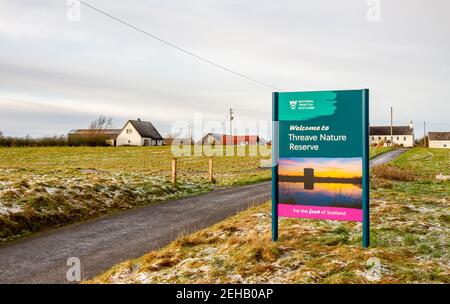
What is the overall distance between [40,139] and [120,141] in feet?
102

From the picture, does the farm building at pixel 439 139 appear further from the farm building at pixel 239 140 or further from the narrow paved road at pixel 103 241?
the narrow paved road at pixel 103 241

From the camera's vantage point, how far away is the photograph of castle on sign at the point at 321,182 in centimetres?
707

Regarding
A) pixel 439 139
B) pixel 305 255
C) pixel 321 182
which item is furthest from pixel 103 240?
pixel 439 139

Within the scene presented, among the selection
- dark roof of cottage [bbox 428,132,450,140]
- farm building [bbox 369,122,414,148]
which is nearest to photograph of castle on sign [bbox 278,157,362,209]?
farm building [bbox 369,122,414,148]

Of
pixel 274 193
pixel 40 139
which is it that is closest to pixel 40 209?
pixel 274 193

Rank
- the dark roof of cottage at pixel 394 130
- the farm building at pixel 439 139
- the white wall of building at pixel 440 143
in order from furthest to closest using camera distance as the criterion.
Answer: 1. the dark roof of cottage at pixel 394 130
2. the farm building at pixel 439 139
3. the white wall of building at pixel 440 143

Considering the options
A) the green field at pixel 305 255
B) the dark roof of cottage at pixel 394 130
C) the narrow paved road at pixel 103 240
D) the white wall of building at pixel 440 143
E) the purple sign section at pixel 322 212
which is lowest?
the narrow paved road at pixel 103 240

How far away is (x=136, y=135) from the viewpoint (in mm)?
100750

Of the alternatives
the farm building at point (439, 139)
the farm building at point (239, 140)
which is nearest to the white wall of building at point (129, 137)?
the farm building at point (239, 140)

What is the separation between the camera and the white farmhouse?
330ft

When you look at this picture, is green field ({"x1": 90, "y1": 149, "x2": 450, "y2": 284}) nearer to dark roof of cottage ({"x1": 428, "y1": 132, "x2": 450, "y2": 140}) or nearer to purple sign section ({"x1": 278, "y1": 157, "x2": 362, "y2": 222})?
purple sign section ({"x1": 278, "y1": 157, "x2": 362, "y2": 222})

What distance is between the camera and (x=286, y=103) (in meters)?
7.50
